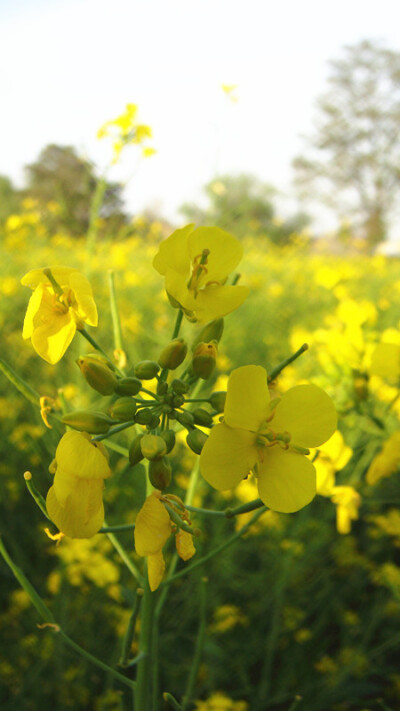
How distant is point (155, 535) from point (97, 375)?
22 centimetres

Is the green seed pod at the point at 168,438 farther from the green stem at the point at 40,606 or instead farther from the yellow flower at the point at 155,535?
the green stem at the point at 40,606

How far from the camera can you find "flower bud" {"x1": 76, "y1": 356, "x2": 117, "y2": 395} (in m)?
0.66

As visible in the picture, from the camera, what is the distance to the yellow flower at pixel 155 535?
0.57 metres

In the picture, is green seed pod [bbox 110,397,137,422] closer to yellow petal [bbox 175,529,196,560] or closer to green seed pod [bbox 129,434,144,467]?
green seed pod [bbox 129,434,144,467]

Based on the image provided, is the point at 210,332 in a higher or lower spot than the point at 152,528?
higher

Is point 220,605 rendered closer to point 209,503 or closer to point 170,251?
point 209,503

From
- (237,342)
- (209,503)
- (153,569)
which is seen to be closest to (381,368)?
(153,569)

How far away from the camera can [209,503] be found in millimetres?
2375

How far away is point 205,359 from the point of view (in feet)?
2.22

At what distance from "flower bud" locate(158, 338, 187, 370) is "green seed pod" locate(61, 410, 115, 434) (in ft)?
0.41

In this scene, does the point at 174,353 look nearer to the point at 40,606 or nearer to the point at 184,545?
the point at 184,545

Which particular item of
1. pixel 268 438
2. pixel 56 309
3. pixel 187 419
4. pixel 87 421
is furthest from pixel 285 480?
pixel 56 309

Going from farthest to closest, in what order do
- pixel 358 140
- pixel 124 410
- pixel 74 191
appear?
pixel 358 140 → pixel 74 191 → pixel 124 410

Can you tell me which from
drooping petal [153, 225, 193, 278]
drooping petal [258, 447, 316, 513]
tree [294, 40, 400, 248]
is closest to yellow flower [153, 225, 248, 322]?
drooping petal [153, 225, 193, 278]
